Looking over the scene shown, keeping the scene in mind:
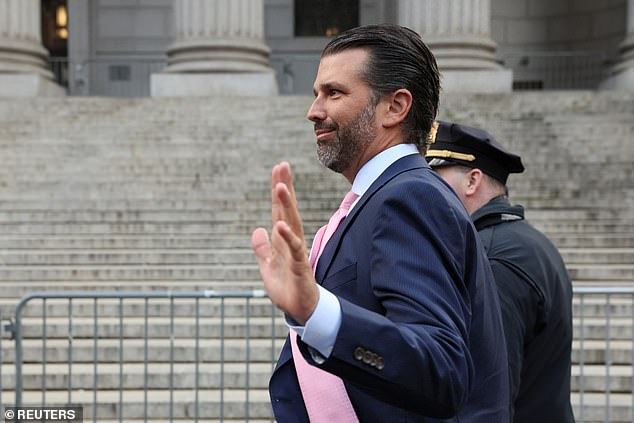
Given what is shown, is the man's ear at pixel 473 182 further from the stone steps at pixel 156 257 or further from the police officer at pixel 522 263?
the stone steps at pixel 156 257

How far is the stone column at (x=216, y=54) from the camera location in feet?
50.9

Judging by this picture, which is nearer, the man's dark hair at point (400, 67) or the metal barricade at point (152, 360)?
the man's dark hair at point (400, 67)

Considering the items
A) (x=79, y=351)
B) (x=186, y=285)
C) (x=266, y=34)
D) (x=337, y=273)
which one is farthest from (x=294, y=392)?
(x=266, y=34)

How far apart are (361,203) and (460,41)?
1485cm

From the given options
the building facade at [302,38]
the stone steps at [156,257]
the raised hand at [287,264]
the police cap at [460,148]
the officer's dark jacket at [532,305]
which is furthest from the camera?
the building facade at [302,38]

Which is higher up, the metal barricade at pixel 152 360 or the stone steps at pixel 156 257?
the stone steps at pixel 156 257

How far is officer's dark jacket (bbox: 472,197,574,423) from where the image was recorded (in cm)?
264

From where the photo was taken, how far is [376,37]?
1.67 metres

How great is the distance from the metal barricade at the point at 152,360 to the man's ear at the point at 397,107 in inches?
146

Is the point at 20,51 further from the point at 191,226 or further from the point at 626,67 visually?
the point at 626,67

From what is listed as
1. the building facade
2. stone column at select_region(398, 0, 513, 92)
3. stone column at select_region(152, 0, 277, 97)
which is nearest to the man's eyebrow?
stone column at select_region(152, 0, 277, 97)

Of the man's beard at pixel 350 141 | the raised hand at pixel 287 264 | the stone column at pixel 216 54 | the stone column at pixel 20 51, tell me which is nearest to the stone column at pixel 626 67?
the stone column at pixel 216 54

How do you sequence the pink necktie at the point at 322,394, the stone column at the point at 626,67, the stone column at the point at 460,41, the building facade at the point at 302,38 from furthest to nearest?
the building facade at the point at 302,38
the stone column at the point at 626,67
the stone column at the point at 460,41
the pink necktie at the point at 322,394

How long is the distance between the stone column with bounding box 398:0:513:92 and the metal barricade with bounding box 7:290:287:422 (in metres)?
10.1
